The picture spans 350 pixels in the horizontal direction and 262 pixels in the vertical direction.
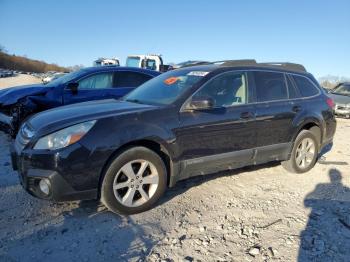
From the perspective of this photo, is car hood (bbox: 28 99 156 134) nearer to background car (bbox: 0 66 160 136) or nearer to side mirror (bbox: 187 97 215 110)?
side mirror (bbox: 187 97 215 110)

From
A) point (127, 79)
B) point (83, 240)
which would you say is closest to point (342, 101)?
point (127, 79)

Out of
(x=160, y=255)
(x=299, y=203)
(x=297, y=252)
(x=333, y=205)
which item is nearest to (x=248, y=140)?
(x=299, y=203)

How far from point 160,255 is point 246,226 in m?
1.07

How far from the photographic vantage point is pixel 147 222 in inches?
143

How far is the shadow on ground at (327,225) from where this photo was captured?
3129 millimetres

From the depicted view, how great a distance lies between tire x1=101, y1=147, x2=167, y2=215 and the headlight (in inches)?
17.5

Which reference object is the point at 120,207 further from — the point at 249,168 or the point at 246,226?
the point at 249,168

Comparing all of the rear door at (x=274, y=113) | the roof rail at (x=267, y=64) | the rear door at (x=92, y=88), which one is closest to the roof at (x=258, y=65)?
the roof rail at (x=267, y=64)

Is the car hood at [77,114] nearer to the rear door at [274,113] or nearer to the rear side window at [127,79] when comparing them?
the rear door at [274,113]

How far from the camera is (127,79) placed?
7.92m

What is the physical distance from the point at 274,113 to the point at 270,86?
436mm

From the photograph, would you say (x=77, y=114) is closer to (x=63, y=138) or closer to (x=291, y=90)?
(x=63, y=138)

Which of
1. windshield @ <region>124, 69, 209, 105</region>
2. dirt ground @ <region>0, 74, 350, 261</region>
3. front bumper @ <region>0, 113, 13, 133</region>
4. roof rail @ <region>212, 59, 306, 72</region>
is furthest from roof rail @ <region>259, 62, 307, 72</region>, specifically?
front bumper @ <region>0, 113, 13, 133</region>

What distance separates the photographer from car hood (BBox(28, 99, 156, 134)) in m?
3.55
